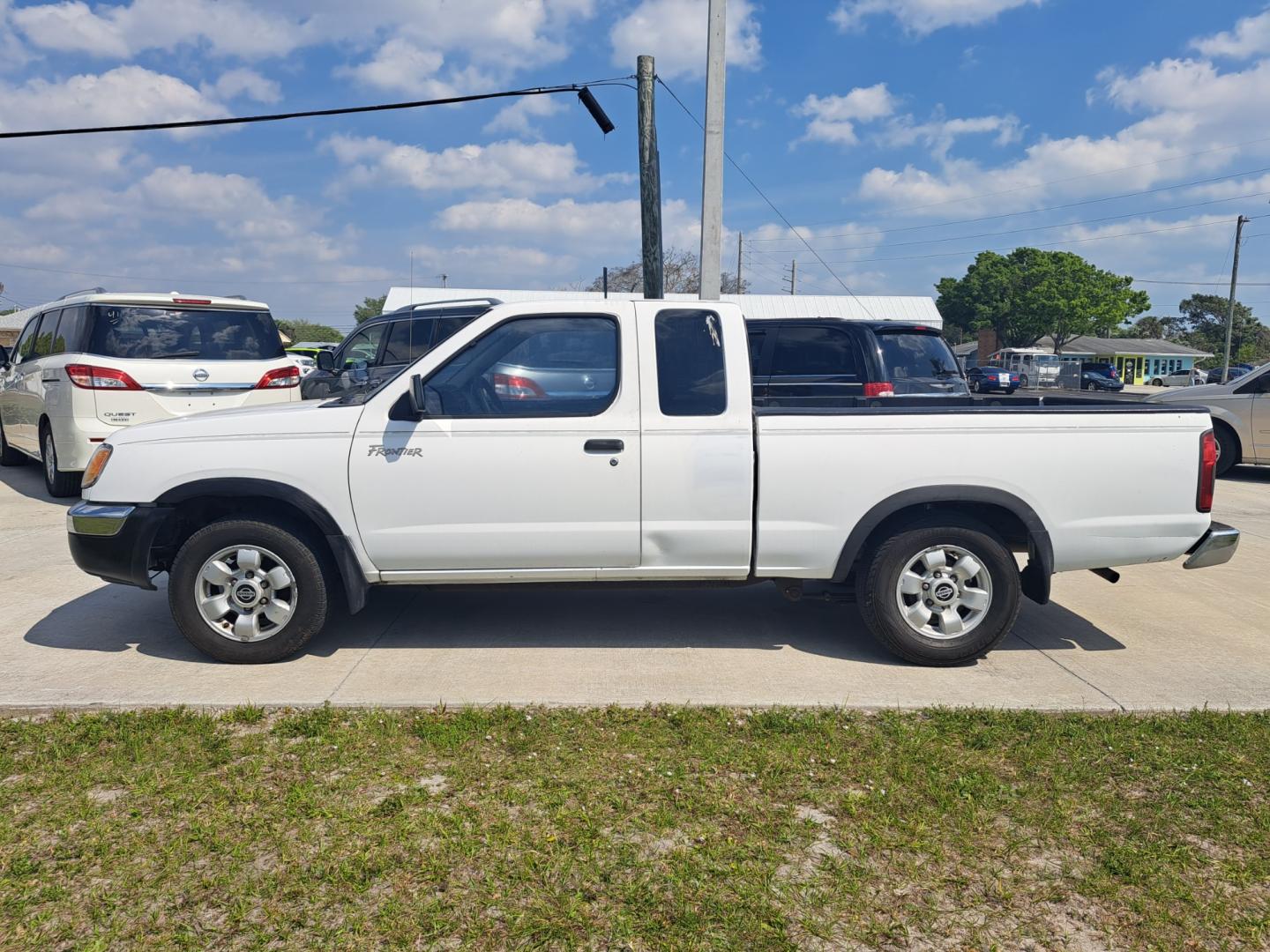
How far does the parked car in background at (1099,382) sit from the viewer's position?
Result: 5144cm

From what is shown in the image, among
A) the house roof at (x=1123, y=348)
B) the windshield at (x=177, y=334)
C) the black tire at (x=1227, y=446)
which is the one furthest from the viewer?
the house roof at (x=1123, y=348)

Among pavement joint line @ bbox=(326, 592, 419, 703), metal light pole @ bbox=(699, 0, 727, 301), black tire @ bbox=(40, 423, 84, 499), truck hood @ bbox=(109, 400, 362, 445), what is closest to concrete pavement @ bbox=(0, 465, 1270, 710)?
pavement joint line @ bbox=(326, 592, 419, 703)

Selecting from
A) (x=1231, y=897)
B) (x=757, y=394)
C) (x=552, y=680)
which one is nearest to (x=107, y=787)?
(x=552, y=680)

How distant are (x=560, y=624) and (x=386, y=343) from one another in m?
7.51

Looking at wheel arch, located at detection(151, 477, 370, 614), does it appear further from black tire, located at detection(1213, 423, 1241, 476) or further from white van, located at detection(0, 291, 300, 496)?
black tire, located at detection(1213, 423, 1241, 476)

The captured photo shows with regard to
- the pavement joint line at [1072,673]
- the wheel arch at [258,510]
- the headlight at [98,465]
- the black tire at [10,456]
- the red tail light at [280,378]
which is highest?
the red tail light at [280,378]

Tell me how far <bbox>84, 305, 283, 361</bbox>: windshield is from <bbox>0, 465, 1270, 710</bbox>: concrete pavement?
9.67ft

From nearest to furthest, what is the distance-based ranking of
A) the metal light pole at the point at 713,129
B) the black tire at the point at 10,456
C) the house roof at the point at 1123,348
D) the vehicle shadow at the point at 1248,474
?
the metal light pole at the point at 713,129 < the black tire at the point at 10,456 < the vehicle shadow at the point at 1248,474 < the house roof at the point at 1123,348

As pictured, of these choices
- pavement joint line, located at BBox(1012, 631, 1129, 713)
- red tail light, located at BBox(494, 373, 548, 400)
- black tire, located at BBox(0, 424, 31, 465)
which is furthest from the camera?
black tire, located at BBox(0, 424, 31, 465)

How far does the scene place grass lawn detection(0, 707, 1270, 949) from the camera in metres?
2.90

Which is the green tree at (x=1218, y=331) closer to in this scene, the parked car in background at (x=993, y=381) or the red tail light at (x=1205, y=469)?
the parked car in background at (x=993, y=381)

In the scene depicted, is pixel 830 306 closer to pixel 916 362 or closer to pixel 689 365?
pixel 916 362

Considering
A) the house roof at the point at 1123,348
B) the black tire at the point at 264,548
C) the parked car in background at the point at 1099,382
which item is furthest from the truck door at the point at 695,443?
the house roof at the point at 1123,348

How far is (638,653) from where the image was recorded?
5.41 m
